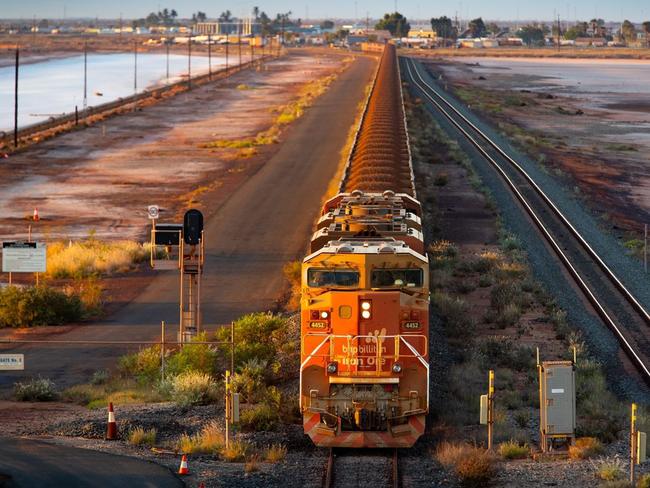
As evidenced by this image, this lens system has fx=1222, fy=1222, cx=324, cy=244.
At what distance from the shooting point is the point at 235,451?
19.6m

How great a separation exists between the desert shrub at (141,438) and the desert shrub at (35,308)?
12743mm

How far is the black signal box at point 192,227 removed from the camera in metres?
27.9

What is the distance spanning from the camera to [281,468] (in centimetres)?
1919

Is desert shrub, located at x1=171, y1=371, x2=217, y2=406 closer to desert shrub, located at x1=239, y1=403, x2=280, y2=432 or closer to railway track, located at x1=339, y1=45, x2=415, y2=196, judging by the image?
desert shrub, located at x1=239, y1=403, x2=280, y2=432

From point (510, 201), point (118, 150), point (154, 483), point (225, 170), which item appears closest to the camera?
point (154, 483)

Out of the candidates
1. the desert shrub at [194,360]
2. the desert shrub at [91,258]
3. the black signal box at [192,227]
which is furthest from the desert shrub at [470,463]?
the desert shrub at [91,258]

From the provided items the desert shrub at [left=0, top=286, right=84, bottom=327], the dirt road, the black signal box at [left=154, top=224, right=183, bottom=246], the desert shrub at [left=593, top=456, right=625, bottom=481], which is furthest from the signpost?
the desert shrub at [left=593, top=456, right=625, bottom=481]

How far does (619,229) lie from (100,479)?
3495cm

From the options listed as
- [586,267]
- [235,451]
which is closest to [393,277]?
[235,451]

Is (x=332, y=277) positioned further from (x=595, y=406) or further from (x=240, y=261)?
(x=240, y=261)

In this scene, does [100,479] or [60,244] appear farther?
[60,244]

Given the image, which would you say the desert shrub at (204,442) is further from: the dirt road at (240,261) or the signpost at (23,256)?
the signpost at (23,256)

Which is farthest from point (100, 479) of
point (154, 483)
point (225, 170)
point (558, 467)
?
point (225, 170)

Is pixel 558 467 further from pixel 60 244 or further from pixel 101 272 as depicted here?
pixel 60 244
